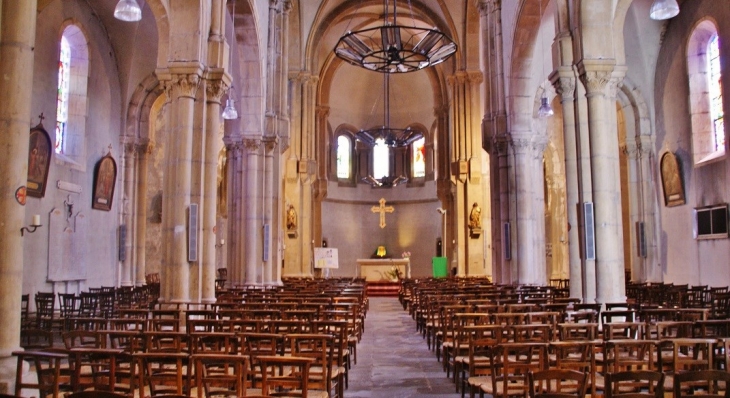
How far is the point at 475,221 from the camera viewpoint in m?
28.3

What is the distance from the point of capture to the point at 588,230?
12922 mm

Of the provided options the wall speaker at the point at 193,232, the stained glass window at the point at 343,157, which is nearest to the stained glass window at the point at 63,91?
the wall speaker at the point at 193,232

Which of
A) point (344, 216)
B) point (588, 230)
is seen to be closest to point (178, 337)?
point (588, 230)

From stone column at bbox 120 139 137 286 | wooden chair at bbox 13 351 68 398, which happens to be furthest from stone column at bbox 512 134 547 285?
wooden chair at bbox 13 351 68 398

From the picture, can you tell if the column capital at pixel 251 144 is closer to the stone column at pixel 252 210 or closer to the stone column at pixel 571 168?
the stone column at pixel 252 210

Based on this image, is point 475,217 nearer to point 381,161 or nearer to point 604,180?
point 604,180

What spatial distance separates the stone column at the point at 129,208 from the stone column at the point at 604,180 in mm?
16350

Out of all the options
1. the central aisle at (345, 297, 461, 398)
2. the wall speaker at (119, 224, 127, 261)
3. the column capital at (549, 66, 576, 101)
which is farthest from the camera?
the wall speaker at (119, 224, 127, 261)

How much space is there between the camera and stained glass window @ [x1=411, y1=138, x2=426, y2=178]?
1761 inches

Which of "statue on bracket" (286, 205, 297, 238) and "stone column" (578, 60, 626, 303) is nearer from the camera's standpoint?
"stone column" (578, 60, 626, 303)

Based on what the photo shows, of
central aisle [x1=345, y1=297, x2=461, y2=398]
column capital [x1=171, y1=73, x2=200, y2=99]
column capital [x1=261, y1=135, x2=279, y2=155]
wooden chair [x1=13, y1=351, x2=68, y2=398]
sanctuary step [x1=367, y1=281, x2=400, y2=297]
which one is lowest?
central aisle [x1=345, y1=297, x2=461, y2=398]

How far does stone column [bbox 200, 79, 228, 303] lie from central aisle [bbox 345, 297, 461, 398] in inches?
135

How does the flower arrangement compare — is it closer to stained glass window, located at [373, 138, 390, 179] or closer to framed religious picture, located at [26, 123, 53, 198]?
stained glass window, located at [373, 138, 390, 179]

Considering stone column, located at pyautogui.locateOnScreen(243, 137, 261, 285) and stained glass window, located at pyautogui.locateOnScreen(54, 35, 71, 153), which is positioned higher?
stained glass window, located at pyautogui.locateOnScreen(54, 35, 71, 153)
